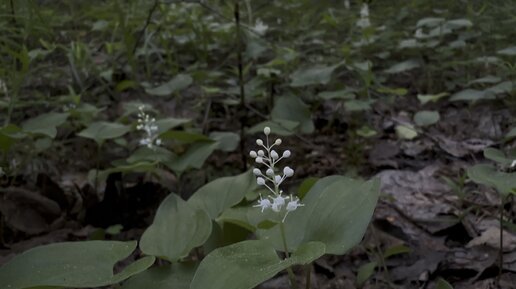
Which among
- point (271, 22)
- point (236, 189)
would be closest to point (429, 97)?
point (236, 189)

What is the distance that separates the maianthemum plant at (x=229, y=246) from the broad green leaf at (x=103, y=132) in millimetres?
727

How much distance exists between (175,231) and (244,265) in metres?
0.35

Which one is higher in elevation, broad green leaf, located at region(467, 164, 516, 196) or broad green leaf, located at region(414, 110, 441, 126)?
broad green leaf, located at region(467, 164, 516, 196)

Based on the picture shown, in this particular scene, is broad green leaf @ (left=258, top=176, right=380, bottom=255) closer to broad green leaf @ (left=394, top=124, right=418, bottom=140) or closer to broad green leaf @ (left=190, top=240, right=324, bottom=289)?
broad green leaf @ (left=190, top=240, right=324, bottom=289)

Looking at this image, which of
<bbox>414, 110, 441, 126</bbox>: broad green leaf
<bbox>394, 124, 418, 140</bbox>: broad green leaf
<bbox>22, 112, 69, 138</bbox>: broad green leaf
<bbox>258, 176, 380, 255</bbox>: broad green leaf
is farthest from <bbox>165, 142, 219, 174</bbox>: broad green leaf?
<bbox>394, 124, 418, 140</bbox>: broad green leaf

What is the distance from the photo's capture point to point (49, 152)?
2.57 metres

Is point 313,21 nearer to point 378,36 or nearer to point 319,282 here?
point 378,36

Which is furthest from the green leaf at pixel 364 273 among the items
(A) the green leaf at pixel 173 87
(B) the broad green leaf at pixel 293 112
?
(A) the green leaf at pixel 173 87

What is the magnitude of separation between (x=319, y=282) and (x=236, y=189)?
40 centimetres

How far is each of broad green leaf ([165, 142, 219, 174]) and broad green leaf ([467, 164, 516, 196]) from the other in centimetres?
88

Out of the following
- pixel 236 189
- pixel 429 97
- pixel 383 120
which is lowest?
pixel 383 120

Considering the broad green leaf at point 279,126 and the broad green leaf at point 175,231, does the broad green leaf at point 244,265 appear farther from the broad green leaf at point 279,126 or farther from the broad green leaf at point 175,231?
the broad green leaf at point 279,126

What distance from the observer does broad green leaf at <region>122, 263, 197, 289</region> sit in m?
1.17

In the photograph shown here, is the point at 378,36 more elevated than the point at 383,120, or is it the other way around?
the point at 378,36
